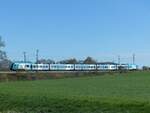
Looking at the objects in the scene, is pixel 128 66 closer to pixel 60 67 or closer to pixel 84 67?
pixel 84 67

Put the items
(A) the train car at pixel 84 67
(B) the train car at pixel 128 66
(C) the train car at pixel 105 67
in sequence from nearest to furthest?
1. (A) the train car at pixel 84 67
2. (C) the train car at pixel 105 67
3. (B) the train car at pixel 128 66

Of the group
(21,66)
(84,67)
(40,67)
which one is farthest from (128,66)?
(21,66)

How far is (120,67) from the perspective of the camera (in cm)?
15950

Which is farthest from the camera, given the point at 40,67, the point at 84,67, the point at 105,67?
the point at 105,67

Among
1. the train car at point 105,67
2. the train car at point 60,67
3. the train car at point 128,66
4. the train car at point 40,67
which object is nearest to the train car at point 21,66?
the train car at point 40,67

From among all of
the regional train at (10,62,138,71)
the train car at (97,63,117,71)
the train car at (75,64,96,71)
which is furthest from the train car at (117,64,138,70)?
the train car at (75,64,96,71)

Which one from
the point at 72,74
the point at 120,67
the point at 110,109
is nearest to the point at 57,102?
the point at 110,109

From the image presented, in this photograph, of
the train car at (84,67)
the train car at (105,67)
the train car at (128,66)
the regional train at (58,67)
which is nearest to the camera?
the regional train at (58,67)

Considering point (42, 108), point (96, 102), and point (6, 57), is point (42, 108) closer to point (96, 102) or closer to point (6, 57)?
point (96, 102)

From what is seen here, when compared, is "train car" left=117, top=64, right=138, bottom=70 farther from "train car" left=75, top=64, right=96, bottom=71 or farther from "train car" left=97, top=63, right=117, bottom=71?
"train car" left=75, top=64, right=96, bottom=71

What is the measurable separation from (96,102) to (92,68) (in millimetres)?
125499

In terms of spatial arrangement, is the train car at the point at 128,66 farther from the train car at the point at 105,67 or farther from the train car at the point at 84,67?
the train car at the point at 84,67

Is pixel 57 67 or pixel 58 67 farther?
pixel 58 67

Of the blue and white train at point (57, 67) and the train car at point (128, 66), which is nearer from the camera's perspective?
the blue and white train at point (57, 67)
